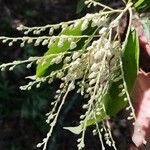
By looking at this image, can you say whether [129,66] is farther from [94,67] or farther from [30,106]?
[30,106]

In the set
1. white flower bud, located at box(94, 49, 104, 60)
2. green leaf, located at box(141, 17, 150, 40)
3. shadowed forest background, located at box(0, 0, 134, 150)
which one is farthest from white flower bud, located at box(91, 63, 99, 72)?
shadowed forest background, located at box(0, 0, 134, 150)

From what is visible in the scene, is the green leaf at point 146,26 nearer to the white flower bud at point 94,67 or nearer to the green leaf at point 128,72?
the green leaf at point 128,72

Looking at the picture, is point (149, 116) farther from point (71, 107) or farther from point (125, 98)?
point (71, 107)

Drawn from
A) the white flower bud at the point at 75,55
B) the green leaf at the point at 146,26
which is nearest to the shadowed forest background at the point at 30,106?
the green leaf at the point at 146,26

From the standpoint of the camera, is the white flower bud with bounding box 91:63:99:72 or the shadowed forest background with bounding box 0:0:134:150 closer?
the white flower bud with bounding box 91:63:99:72

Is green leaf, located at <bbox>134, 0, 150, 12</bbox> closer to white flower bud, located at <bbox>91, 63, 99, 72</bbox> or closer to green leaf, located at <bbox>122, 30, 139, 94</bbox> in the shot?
green leaf, located at <bbox>122, 30, 139, 94</bbox>

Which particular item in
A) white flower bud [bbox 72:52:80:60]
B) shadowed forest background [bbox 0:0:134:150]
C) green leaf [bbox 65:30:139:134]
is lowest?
shadowed forest background [bbox 0:0:134:150]

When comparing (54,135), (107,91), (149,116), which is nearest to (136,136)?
(149,116)

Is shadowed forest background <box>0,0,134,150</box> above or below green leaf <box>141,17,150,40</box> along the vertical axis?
below
